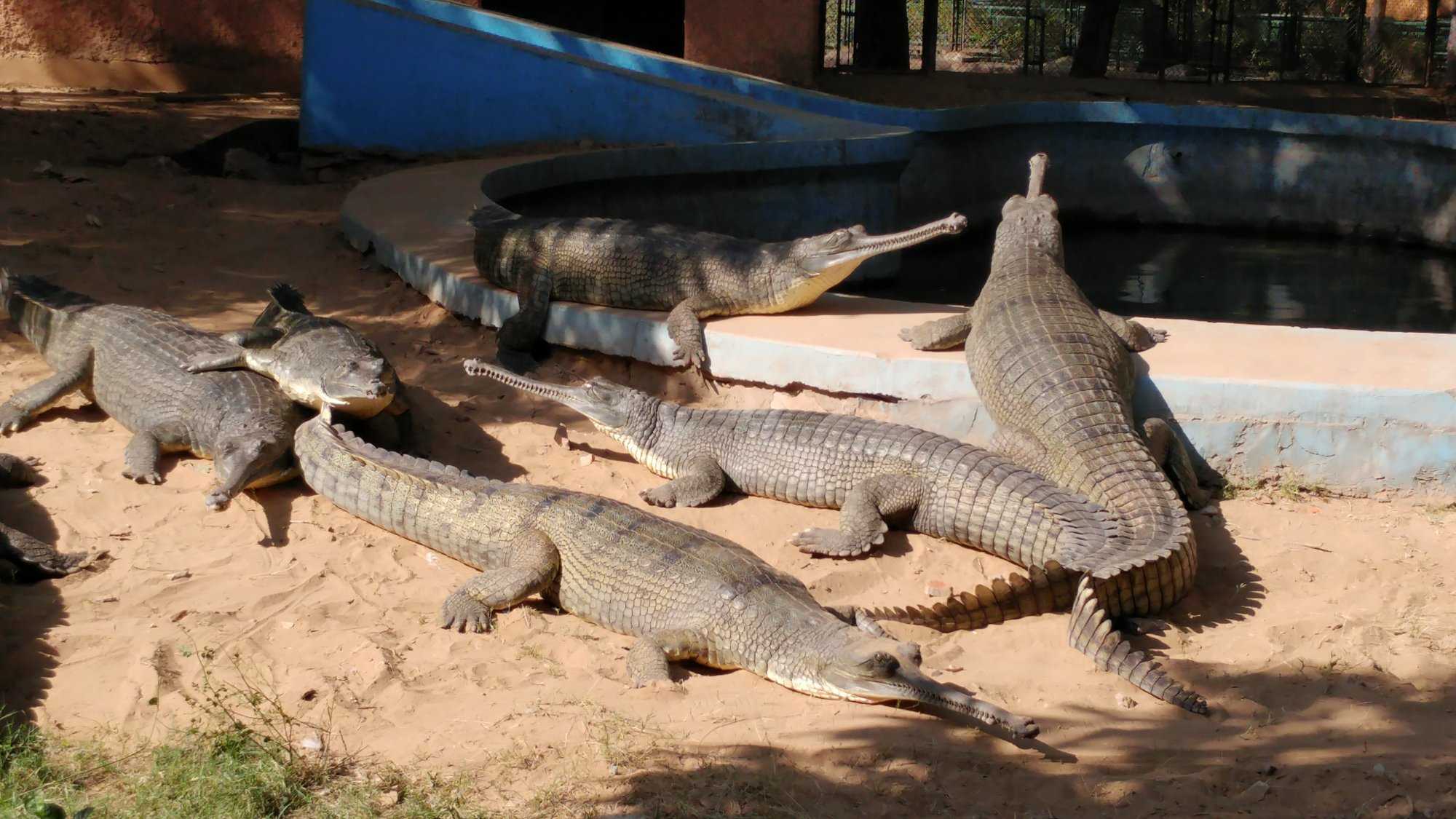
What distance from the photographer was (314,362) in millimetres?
5773

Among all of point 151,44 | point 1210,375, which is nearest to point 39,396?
point 1210,375

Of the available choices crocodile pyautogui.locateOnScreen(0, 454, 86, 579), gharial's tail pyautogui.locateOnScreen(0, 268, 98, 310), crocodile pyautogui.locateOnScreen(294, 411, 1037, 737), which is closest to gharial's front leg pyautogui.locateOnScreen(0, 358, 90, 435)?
gharial's tail pyautogui.locateOnScreen(0, 268, 98, 310)

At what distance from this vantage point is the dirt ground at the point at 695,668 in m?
3.55

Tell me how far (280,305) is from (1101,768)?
14.8ft

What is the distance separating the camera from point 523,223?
729cm

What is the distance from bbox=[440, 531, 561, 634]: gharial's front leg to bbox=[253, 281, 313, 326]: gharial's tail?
2.27 m

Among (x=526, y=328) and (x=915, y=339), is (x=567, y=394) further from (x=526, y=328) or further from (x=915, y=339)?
(x=915, y=339)

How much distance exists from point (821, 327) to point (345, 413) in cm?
227

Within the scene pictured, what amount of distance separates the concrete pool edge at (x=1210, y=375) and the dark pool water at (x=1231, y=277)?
2175 mm

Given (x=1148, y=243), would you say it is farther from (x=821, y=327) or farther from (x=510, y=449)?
(x=510, y=449)

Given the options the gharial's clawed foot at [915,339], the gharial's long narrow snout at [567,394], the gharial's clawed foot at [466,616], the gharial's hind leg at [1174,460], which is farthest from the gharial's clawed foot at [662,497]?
the gharial's hind leg at [1174,460]

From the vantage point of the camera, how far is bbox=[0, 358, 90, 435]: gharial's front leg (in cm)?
585

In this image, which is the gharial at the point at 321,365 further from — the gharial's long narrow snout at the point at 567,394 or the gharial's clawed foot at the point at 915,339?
the gharial's clawed foot at the point at 915,339

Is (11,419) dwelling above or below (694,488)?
above
